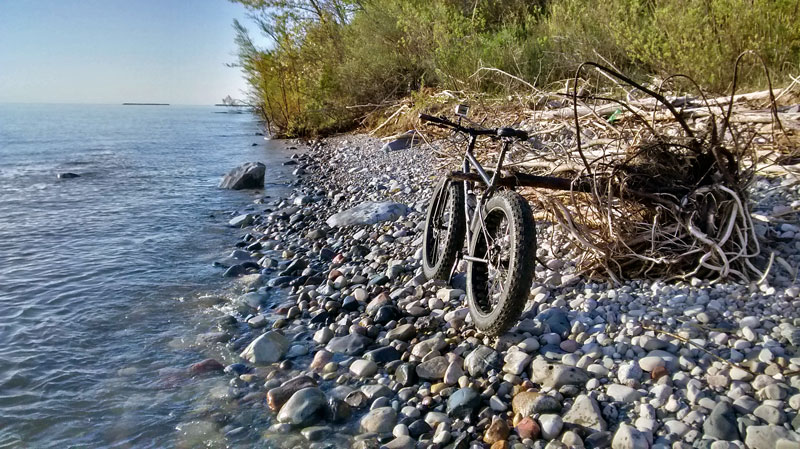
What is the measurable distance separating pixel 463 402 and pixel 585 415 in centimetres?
62

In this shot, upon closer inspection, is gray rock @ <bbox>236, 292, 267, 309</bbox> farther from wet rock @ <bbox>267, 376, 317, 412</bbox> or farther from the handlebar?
the handlebar

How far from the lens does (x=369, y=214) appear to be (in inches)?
275

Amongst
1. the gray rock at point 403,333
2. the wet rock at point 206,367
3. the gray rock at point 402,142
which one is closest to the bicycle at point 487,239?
the gray rock at point 403,333

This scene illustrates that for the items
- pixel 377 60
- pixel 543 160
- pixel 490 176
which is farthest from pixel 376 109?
pixel 490 176

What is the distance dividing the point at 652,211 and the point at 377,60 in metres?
12.7

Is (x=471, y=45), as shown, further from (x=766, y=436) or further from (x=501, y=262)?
(x=766, y=436)

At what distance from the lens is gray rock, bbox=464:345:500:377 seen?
10.5ft

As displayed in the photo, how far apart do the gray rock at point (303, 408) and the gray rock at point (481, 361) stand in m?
0.88

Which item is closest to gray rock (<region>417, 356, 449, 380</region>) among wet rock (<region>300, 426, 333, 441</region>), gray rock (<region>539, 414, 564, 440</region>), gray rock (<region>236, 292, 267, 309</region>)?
wet rock (<region>300, 426, 333, 441</region>)

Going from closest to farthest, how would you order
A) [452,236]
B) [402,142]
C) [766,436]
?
[766,436] < [452,236] < [402,142]

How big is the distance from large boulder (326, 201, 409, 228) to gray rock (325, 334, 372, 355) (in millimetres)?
3026

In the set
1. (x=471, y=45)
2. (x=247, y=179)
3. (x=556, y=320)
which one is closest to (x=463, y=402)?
(x=556, y=320)

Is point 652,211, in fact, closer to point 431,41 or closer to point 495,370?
point 495,370

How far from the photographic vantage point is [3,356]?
402 centimetres
